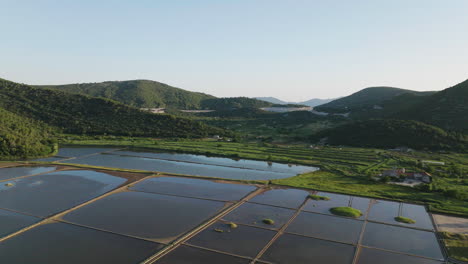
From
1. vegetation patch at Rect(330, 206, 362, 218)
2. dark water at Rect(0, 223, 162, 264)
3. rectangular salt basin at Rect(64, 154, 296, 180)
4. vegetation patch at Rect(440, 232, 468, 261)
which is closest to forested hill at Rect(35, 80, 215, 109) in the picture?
rectangular salt basin at Rect(64, 154, 296, 180)

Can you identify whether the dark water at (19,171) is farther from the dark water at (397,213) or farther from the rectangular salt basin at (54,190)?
the dark water at (397,213)

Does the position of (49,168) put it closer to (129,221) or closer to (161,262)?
(129,221)

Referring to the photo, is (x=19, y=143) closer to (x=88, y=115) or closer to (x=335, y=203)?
(x=88, y=115)

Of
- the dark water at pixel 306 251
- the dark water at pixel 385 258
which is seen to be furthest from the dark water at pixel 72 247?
the dark water at pixel 385 258

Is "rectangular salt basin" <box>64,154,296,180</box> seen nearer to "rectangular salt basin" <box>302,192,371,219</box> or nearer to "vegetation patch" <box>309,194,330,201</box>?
"vegetation patch" <box>309,194,330,201</box>

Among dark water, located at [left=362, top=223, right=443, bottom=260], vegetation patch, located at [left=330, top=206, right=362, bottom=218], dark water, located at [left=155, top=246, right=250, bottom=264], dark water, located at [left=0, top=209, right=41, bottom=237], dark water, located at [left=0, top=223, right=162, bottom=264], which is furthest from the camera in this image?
vegetation patch, located at [left=330, top=206, right=362, bottom=218]
